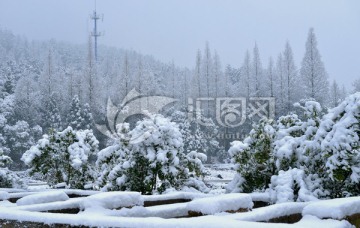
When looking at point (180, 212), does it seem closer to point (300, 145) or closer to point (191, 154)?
point (300, 145)

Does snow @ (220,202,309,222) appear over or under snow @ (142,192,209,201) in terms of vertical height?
over

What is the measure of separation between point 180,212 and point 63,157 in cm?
1213

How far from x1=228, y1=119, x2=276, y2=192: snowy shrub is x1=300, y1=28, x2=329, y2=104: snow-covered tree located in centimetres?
3096

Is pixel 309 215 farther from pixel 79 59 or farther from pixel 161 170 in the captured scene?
pixel 79 59

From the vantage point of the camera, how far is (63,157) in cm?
2139

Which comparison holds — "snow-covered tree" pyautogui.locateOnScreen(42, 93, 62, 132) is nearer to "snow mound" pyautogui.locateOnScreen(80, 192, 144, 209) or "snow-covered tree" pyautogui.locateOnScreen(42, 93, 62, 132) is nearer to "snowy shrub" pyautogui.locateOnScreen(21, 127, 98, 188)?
"snowy shrub" pyautogui.locateOnScreen(21, 127, 98, 188)

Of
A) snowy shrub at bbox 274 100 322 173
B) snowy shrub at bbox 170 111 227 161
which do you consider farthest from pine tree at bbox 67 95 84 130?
snowy shrub at bbox 274 100 322 173

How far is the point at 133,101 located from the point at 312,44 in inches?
799

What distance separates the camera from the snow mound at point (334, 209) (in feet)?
25.6

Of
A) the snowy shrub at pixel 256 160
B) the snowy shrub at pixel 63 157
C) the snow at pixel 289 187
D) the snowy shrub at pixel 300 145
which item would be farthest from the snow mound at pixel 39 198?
the snowy shrub at pixel 63 157

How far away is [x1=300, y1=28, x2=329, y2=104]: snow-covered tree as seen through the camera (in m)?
45.5

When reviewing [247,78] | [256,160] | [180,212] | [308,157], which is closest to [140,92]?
[247,78]

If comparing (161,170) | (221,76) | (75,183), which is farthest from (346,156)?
(221,76)

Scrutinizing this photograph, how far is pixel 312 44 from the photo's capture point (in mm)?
46500
